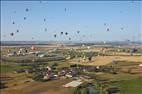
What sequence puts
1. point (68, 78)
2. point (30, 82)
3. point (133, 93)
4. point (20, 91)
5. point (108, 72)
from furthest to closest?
point (108, 72) < point (68, 78) < point (30, 82) < point (20, 91) < point (133, 93)

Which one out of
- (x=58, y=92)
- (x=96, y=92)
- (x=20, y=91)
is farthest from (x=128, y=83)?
(x=20, y=91)

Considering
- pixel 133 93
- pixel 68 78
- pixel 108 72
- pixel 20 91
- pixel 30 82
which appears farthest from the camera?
pixel 108 72

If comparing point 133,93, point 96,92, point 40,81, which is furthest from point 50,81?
point 133,93

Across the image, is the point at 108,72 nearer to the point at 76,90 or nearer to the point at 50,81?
the point at 50,81

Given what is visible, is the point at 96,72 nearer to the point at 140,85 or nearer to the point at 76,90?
the point at 140,85

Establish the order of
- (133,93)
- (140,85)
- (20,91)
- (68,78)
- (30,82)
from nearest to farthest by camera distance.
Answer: (133,93), (20,91), (140,85), (30,82), (68,78)

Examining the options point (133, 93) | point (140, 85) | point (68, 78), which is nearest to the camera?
point (133, 93)

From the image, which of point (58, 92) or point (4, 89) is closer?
point (58, 92)

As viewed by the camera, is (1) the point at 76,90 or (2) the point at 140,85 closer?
(1) the point at 76,90
